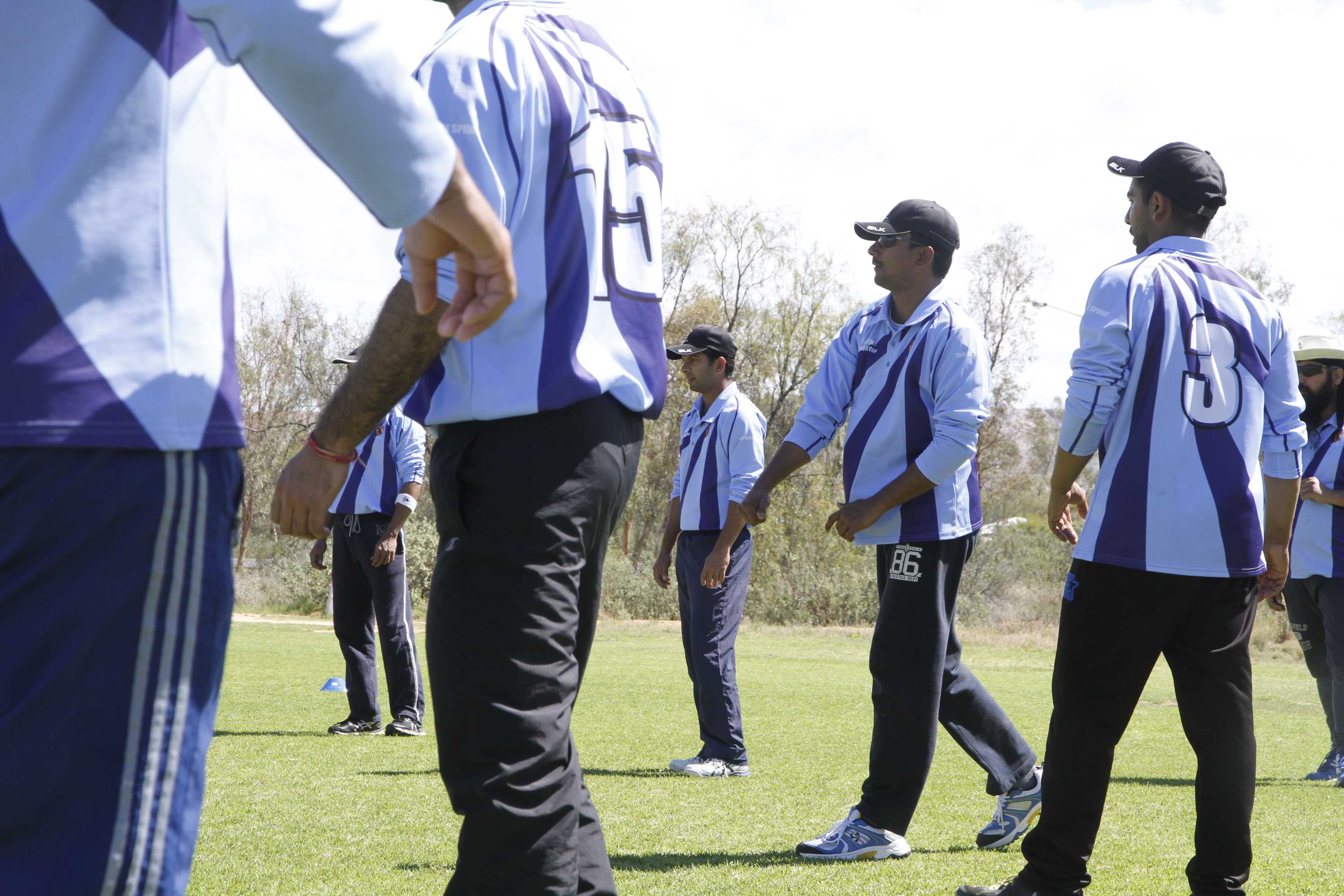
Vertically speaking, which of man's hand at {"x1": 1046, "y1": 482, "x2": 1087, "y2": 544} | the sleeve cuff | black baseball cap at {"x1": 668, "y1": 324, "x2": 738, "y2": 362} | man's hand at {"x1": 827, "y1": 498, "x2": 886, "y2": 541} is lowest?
man's hand at {"x1": 827, "y1": 498, "x2": 886, "y2": 541}

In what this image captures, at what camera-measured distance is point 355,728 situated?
758cm

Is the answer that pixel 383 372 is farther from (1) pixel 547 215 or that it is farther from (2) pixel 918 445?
(2) pixel 918 445

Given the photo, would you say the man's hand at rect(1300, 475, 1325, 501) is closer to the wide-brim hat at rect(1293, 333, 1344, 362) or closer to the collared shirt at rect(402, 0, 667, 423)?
the wide-brim hat at rect(1293, 333, 1344, 362)

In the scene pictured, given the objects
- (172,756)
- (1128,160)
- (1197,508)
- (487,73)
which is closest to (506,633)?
(172,756)

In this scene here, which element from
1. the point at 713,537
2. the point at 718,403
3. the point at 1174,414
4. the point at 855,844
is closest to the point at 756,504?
the point at 855,844

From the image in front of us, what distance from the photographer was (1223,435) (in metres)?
3.43

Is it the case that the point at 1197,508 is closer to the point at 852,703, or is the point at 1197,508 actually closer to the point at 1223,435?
the point at 1223,435

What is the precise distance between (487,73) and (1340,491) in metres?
6.60

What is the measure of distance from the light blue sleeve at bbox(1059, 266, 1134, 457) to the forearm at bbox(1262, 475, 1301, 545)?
26.6 inches

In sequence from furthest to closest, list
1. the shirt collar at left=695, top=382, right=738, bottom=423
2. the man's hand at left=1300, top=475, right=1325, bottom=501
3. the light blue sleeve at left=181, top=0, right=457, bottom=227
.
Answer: the shirt collar at left=695, top=382, right=738, bottom=423
the man's hand at left=1300, top=475, right=1325, bottom=501
the light blue sleeve at left=181, top=0, right=457, bottom=227

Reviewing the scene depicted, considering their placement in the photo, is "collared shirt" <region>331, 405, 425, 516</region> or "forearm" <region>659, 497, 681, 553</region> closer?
"forearm" <region>659, 497, 681, 553</region>

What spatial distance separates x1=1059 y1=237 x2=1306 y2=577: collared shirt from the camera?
3.35 meters

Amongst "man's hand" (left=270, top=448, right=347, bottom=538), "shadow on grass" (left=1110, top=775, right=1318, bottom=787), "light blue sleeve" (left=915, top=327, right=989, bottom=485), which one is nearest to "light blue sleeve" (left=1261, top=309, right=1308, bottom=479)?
"light blue sleeve" (left=915, top=327, right=989, bottom=485)

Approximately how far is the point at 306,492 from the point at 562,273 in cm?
62
